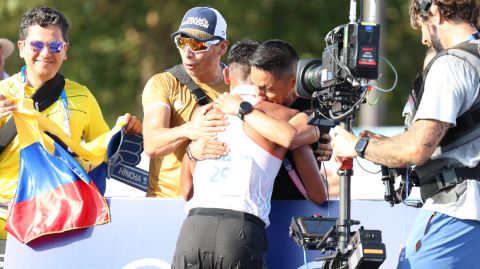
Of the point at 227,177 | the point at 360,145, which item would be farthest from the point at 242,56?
the point at 360,145

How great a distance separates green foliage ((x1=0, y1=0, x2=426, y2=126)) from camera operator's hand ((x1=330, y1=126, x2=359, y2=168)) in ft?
27.6

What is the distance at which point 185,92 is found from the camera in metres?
4.23

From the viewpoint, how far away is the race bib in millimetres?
3041

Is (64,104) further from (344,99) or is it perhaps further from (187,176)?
(344,99)

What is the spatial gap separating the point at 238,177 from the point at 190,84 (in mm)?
1346

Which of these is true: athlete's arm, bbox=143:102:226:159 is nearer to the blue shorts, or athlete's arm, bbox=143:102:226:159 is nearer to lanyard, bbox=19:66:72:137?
lanyard, bbox=19:66:72:137

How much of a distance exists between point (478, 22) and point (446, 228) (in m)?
1.07

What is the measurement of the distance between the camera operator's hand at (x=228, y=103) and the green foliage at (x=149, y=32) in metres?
8.02

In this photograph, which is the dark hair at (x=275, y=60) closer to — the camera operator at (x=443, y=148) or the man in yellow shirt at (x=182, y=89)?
the camera operator at (x=443, y=148)

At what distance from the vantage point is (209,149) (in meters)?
3.16

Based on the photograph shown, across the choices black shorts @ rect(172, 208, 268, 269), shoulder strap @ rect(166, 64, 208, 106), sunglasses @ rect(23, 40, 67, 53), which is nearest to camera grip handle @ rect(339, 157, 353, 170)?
black shorts @ rect(172, 208, 268, 269)

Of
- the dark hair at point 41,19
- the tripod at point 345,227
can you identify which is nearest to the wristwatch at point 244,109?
the tripod at point 345,227

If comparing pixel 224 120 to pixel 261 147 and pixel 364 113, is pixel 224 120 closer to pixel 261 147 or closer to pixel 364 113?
pixel 261 147

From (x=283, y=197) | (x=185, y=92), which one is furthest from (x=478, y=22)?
(x=185, y=92)
